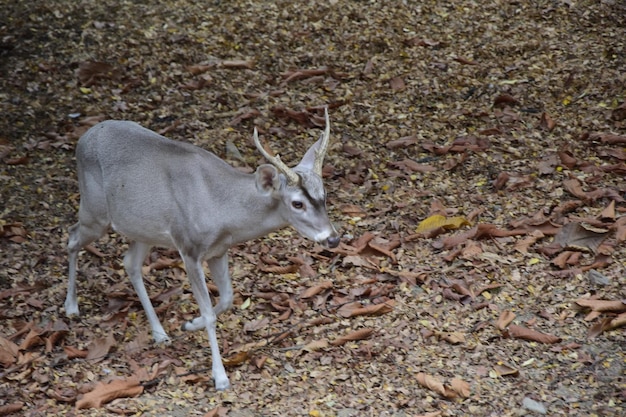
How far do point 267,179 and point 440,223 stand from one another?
242cm

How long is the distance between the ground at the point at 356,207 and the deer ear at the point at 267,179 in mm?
1277

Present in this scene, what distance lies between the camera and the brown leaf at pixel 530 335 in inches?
283

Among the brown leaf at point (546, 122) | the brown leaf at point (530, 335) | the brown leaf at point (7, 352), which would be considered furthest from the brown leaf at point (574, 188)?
the brown leaf at point (7, 352)

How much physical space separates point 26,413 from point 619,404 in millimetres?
4146

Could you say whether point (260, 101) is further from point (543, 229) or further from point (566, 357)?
point (566, 357)

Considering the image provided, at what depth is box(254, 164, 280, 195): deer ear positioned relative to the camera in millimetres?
6941

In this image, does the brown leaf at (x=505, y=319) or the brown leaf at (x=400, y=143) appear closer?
the brown leaf at (x=505, y=319)

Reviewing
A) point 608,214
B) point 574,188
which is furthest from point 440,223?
point 608,214

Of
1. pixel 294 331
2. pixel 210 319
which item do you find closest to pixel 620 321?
pixel 294 331

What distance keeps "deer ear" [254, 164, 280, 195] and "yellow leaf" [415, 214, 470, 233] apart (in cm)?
228

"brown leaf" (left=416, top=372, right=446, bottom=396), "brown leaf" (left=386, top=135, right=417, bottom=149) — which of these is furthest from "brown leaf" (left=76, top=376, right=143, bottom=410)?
"brown leaf" (left=386, top=135, right=417, bottom=149)

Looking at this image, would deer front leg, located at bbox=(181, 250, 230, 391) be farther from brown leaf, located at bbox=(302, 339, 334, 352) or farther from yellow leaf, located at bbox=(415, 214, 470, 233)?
yellow leaf, located at bbox=(415, 214, 470, 233)

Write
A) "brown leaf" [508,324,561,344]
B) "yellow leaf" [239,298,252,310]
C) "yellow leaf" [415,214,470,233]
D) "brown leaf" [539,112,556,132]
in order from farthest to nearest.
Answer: "brown leaf" [539,112,556,132]
"yellow leaf" [415,214,470,233]
"yellow leaf" [239,298,252,310]
"brown leaf" [508,324,561,344]

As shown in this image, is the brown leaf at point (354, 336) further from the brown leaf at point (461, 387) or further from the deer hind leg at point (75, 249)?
the deer hind leg at point (75, 249)
